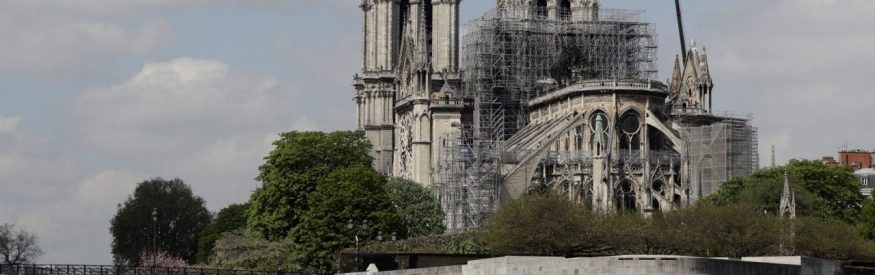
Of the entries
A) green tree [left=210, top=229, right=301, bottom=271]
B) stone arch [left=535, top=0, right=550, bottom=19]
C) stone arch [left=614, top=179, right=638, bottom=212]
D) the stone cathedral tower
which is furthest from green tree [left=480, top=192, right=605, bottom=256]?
stone arch [left=535, top=0, right=550, bottom=19]

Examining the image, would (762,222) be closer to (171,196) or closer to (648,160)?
(648,160)

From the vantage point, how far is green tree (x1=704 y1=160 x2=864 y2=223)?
114m

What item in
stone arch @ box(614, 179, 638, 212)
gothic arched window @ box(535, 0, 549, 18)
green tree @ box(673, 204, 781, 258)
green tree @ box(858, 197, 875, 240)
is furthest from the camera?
gothic arched window @ box(535, 0, 549, 18)

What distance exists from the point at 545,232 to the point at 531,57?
55618 millimetres

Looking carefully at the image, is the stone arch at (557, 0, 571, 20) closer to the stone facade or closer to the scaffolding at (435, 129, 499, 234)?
the stone facade

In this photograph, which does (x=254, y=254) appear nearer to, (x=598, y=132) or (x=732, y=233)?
(x=732, y=233)

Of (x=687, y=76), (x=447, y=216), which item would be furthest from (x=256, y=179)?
(x=687, y=76)

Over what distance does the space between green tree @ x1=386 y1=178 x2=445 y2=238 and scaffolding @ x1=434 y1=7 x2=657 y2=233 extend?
6364mm

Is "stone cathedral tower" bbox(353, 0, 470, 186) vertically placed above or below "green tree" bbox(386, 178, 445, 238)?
above

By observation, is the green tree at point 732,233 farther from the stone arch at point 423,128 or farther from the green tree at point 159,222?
the green tree at point 159,222

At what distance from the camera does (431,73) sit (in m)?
143

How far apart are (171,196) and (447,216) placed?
30.0 metres

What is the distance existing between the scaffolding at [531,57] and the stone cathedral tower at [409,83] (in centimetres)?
143

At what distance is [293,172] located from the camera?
121625 mm
